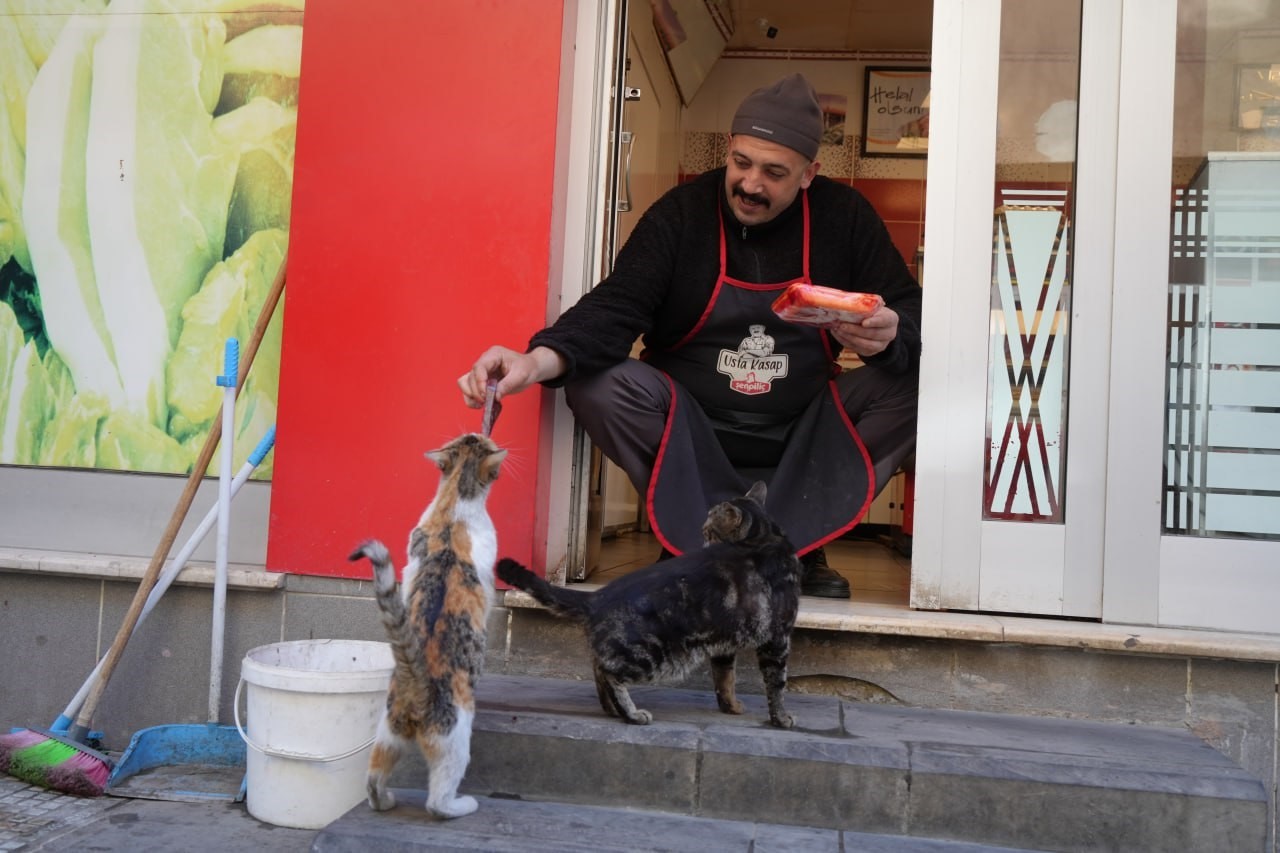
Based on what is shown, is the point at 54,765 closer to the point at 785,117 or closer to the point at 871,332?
the point at 871,332

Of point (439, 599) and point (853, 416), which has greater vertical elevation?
point (853, 416)

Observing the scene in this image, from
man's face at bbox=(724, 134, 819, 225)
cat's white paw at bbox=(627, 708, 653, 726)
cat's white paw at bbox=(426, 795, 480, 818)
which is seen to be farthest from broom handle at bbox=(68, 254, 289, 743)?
cat's white paw at bbox=(627, 708, 653, 726)

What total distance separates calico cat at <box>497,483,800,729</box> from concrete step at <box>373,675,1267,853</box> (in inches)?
4.8

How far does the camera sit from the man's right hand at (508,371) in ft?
8.90

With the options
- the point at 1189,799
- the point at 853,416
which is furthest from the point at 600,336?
the point at 1189,799

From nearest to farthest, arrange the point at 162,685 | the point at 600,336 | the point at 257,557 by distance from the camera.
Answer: the point at 600,336 < the point at 162,685 < the point at 257,557

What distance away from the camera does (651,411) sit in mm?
3283

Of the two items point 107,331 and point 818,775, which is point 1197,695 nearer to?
point 818,775

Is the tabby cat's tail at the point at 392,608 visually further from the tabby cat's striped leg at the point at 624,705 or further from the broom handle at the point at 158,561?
the broom handle at the point at 158,561

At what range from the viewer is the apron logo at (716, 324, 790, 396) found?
3549mm

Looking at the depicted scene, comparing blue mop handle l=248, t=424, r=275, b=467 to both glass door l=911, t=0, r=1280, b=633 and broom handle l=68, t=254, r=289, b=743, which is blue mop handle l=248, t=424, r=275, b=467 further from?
glass door l=911, t=0, r=1280, b=633

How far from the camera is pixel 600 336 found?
3.17 metres

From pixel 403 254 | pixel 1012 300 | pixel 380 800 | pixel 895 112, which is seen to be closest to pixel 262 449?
pixel 403 254

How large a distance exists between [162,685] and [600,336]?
70.3 inches
